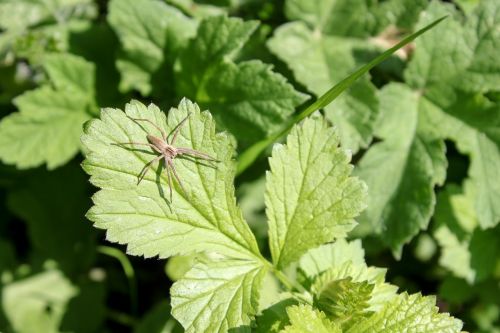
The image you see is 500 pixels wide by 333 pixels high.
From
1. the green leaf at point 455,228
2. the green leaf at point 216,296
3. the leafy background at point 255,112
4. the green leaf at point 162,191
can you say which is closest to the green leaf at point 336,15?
the leafy background at point 255,112

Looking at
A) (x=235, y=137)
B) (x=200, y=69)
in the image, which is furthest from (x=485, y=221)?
(x=200, y=69)

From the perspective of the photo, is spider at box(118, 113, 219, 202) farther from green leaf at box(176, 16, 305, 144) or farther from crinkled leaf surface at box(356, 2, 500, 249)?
crinkled leaf surface at box(356, 2, 500, 249)

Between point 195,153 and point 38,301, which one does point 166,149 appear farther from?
point 38,301

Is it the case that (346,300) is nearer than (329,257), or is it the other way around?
(346,300)

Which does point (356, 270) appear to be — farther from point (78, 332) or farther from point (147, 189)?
point (78, 332)

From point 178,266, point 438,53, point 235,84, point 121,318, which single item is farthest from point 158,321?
point 438,53

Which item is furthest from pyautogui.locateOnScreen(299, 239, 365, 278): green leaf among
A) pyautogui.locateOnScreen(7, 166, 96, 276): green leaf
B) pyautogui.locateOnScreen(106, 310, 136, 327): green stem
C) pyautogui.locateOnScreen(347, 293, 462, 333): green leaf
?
pyautogui.locateOnScreen(7, 166, 96, 276): green leaf

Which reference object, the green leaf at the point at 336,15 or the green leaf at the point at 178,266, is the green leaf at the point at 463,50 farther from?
the green leaf at the point at 178,266
